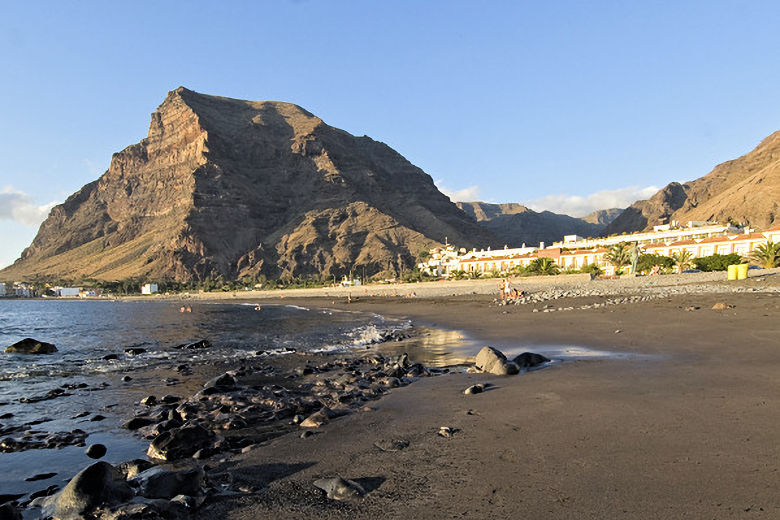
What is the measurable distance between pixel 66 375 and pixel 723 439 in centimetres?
1683

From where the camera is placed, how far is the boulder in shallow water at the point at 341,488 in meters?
4.30

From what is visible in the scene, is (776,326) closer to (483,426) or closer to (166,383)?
(483,426)

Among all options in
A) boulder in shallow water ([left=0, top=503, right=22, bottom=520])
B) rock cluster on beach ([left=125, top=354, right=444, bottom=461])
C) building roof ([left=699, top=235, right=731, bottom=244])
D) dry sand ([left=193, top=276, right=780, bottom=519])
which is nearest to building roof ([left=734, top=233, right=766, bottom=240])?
building roof ([left=699, top=235, right=731, bottom=244])

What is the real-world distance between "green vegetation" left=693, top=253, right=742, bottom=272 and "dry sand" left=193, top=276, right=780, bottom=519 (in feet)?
160

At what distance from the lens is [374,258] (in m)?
167

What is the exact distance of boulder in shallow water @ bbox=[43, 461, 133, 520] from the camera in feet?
13.9

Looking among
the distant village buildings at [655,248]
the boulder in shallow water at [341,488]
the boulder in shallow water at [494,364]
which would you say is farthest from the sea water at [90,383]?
the distant village buildings at [655,248]

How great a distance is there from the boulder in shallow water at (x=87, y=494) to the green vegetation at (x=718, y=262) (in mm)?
60142

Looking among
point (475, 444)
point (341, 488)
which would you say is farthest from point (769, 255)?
point (341, 488)

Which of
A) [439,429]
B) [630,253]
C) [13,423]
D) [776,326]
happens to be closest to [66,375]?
[13,423]

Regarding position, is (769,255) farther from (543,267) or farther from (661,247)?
(661,247)

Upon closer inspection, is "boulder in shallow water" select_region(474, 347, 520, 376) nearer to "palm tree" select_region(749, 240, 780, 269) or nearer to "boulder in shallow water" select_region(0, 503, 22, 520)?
"boulder in shallow water" select_region(0, 503, 22, 520)

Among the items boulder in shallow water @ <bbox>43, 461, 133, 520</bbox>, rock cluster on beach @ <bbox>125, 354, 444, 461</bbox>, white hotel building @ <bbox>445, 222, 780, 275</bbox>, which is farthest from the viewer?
white hotel building @ <bbox>445, 222, 780, 275</bbox>

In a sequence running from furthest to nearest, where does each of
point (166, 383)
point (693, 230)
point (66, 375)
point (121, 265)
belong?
point (121, 265) → point (693, 230) → point (66, 375) → point (166, 383)
